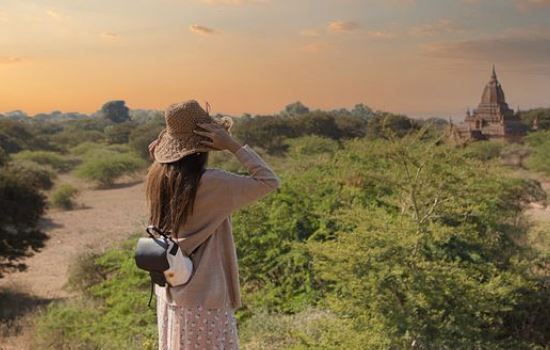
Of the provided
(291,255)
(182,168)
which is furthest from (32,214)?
(182,168)

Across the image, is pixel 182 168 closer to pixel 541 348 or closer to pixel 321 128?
pixel 541 348

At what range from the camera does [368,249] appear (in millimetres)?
6879

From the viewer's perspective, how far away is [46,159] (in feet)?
136

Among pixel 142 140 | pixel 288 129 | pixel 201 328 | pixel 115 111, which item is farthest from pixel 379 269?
pixel 115 111

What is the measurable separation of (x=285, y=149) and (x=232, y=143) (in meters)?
40.2

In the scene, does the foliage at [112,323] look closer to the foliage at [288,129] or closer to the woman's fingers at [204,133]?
the woman's fingers at [204,133]

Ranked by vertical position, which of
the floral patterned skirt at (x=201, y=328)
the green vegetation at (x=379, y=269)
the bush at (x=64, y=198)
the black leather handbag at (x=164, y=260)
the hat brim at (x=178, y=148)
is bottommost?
the bush at (x=64, y=198)

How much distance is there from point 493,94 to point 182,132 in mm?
58126

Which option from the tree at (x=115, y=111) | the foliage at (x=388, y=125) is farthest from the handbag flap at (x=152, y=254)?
the tree at (x=115, y=111)

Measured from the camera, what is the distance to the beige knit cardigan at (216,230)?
2.32 meters

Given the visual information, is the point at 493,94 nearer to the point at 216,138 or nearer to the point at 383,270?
the point at 383,270

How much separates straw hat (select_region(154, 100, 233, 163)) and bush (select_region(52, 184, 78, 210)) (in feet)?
93.3

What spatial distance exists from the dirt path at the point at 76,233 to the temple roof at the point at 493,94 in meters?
34.7

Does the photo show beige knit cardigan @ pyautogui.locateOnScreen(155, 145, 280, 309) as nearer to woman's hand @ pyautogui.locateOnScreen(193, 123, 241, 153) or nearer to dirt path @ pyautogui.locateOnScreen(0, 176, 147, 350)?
woman's hand @ pyautogui.locateOnScreen(193, 123, 241, 153)
